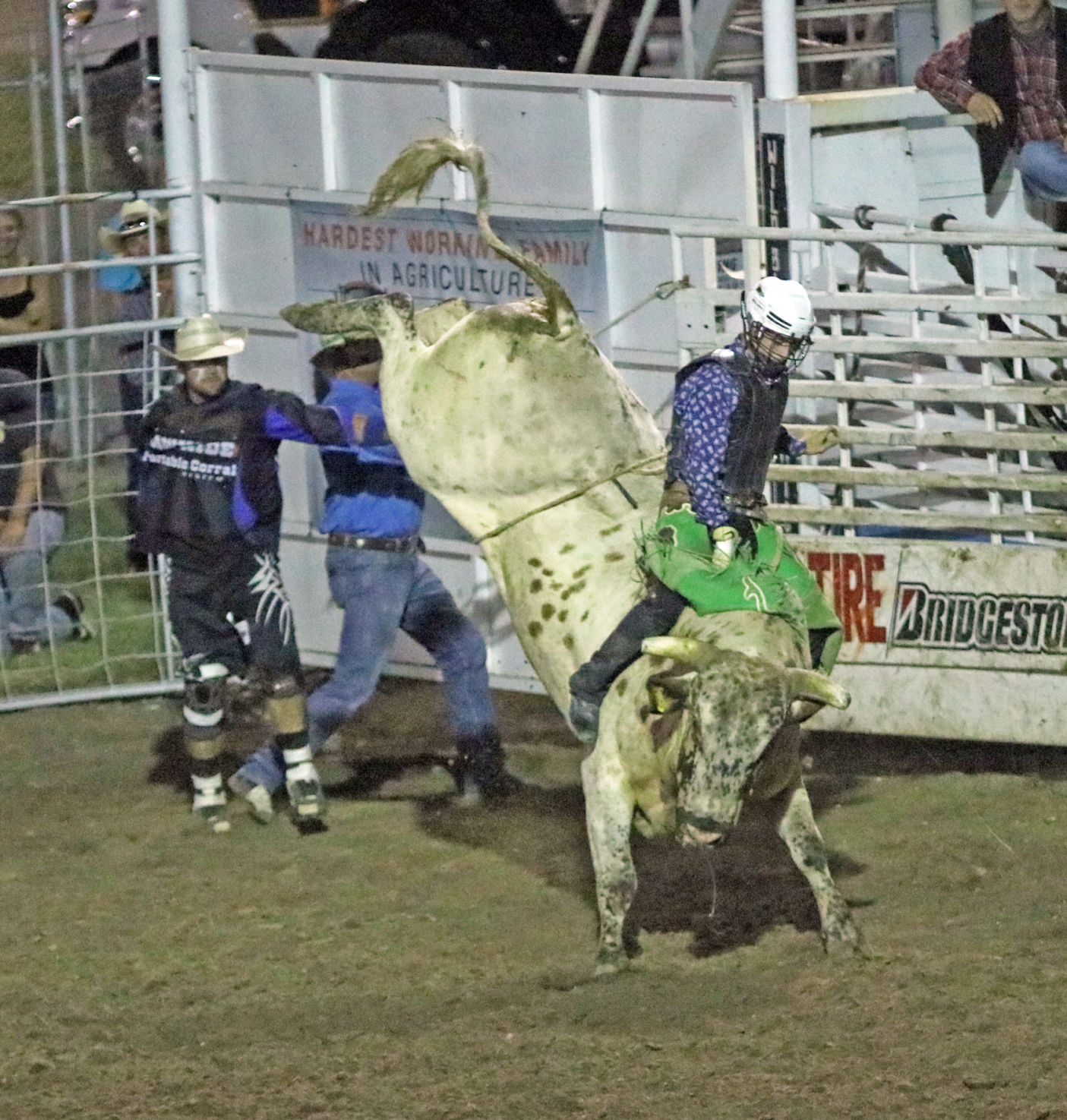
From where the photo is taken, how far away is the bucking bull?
589cm

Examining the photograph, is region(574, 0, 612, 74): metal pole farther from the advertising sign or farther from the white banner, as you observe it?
the advertising sign

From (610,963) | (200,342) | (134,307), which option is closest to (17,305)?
(134,307)

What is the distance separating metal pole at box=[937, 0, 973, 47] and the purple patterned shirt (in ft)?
14.0

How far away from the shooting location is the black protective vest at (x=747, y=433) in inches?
230

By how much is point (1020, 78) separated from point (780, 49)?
1.07m

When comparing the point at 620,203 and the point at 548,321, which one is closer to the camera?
the point at 548,321

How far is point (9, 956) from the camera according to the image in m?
6.36

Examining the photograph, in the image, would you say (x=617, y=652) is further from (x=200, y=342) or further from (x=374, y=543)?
(x=200, y=342)

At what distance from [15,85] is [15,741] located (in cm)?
410

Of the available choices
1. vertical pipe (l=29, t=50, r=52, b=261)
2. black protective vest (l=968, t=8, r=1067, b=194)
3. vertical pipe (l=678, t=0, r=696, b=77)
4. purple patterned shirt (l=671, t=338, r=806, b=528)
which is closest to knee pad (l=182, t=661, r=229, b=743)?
purple patterned shirt (l=671, t=338, r=806, b=528)

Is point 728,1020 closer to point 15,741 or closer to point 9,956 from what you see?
point 9,956

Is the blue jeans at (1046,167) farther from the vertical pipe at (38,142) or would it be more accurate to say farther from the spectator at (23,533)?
the vertical pipe at (38,142)

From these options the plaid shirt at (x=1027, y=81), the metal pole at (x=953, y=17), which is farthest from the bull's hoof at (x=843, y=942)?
the metal pole at (x=953, y=17)

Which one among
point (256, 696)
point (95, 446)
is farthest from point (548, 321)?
point (95, 446)
